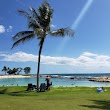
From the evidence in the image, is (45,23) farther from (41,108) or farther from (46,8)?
(41,108)

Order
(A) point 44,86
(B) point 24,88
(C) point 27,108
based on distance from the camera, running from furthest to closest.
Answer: (B) point 24,88 < (A) point 44,86 < (C) point 27,108

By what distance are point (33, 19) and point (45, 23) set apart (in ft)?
5.75

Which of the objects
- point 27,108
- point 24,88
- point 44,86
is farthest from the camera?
point 24,88

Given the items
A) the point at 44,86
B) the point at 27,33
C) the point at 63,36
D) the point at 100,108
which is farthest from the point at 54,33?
the point at 100,108

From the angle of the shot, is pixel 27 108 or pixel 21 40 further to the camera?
pixel 21 40

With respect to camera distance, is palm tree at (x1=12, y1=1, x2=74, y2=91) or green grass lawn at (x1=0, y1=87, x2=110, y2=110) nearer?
Result: green grass lawn at (x1=0, y1=87, x2=110, y2=110)

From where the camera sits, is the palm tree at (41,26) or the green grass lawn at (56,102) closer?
the green grass lawn at (56,102)

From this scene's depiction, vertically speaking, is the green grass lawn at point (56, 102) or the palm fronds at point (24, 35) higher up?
the palm fronds at point (24, 35)

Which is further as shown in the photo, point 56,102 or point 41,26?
point 41,26

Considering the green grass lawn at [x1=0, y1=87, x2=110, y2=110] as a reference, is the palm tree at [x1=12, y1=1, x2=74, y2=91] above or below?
above

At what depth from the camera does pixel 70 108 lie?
722 inches

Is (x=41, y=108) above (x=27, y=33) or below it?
below

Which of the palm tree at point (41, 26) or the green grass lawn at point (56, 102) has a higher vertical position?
the palm tree at point (41, 26)

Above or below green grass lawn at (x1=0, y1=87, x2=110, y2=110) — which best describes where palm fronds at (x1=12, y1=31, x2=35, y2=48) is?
above
